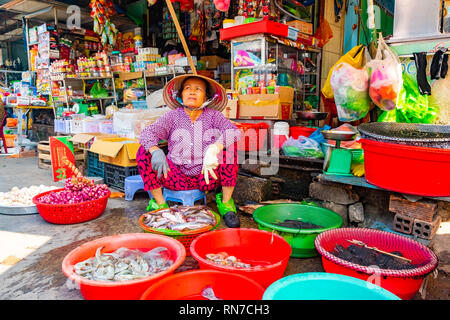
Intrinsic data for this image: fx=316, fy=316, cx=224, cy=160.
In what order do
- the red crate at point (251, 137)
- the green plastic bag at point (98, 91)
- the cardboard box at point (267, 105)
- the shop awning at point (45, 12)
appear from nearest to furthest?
the red crate at point (251, 137)
the cardboard box at point (267, 105)
the green plastic bag at point (98, 91)
the shop awning at point (45, 12)

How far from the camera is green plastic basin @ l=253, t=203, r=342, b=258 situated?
226 centimetres

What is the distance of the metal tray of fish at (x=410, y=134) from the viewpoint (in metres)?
2.07

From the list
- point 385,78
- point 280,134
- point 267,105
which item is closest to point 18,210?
point 280,134

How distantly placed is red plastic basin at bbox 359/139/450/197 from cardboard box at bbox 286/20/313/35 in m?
4.03

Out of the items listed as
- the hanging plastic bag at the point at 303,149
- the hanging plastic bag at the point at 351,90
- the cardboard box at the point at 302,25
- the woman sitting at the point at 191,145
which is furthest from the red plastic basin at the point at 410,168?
the cardboard box at the point at 302,25

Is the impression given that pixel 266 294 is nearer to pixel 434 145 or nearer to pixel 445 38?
pixel 434 145

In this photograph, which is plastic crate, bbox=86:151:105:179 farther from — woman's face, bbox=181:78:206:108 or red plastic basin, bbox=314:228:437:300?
red plastic basin, bbox=314:228:437:300

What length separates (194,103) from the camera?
9.87 feet

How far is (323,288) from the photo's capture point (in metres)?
1.53

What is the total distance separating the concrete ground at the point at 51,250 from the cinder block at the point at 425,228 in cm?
33

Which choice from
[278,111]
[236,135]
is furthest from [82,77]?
[236,135]

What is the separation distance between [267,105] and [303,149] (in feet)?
3.74

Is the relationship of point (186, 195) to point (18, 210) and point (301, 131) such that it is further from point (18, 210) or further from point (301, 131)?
point (301, 131)

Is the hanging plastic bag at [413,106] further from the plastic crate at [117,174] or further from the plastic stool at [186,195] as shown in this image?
the plastic crate at [117,174]
